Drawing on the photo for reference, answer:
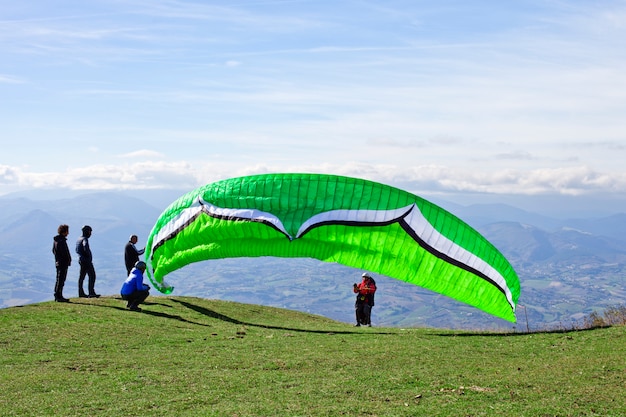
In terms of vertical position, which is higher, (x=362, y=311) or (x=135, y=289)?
(x=135, y=289)

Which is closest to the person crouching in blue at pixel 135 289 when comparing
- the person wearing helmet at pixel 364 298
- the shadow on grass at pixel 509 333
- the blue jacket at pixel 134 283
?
the blue jacket at pixel 134 283

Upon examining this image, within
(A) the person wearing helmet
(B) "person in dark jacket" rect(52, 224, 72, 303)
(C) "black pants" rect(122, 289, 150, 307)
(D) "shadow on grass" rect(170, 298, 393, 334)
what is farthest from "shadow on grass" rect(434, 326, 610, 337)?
(B) "person in dark jacket" rect(52, 224, 72, 303)

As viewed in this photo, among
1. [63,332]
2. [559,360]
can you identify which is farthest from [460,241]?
[63,332]

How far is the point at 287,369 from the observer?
43.6ft

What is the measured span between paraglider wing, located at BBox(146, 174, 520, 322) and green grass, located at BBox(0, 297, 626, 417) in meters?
1.65

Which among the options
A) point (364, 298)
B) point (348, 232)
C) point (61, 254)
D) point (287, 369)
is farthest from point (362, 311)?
point (61, 254)

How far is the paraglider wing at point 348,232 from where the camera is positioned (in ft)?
58.1

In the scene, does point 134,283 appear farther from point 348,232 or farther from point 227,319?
point 348,232

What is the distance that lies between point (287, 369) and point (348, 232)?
20.9ft

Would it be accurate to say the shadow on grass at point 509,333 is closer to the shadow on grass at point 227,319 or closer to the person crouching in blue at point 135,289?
the shadow on grass at point 227,319

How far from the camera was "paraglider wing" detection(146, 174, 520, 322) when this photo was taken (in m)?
17.7

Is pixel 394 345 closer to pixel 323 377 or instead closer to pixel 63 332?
pixel 323 377

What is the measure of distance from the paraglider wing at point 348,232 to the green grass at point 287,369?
1649 mm

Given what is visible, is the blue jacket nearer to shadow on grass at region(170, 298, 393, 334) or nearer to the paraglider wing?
the paraglider wing
